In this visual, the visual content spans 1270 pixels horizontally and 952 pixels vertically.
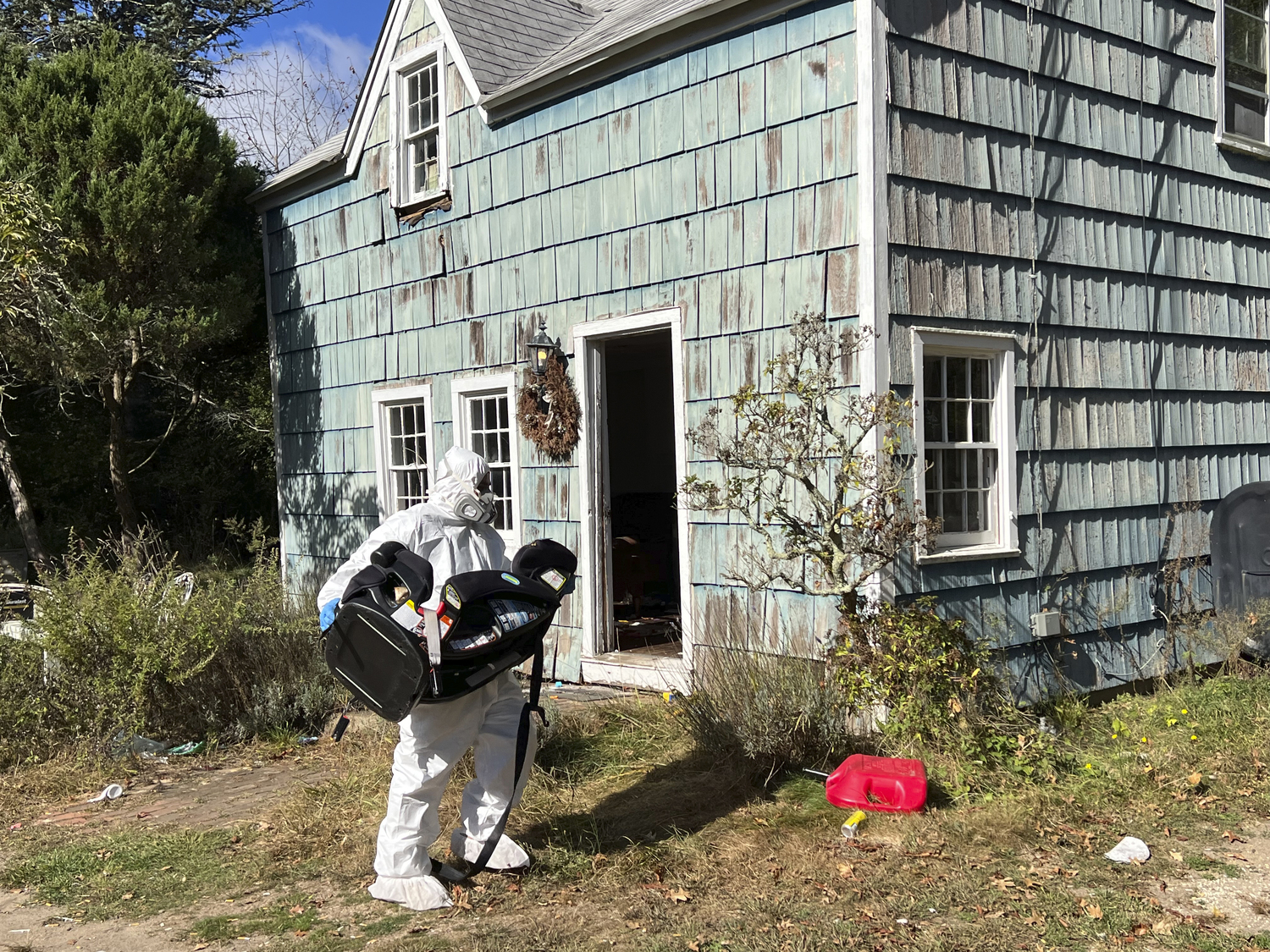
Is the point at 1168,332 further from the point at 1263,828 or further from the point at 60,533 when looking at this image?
the point at 60,533

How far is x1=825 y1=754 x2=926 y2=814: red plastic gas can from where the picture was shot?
564 cm

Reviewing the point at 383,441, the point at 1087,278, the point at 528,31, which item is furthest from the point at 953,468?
the point at 528,31

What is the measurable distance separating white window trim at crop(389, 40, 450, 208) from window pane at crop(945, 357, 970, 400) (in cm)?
480

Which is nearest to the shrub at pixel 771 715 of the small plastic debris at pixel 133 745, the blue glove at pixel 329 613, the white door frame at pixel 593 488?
the white door frame at pixel 593 488

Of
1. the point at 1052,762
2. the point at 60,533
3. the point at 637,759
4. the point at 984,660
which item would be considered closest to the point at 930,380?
the point at 984,660

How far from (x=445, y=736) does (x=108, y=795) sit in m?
3.03

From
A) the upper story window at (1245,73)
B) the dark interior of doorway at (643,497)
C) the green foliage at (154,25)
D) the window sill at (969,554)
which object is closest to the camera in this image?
the window sill at (969,554)

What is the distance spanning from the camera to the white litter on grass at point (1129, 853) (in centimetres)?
518

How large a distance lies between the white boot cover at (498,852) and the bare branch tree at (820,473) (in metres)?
2.15

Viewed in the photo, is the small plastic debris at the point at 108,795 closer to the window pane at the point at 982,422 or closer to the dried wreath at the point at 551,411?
the dried wreath at the point at 551,411

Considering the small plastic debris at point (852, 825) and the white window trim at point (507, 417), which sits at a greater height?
the white window trim at point (507, 417)

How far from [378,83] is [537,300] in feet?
10.6

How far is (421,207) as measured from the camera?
10.3m

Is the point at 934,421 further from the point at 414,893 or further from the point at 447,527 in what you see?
the point at 414,893
